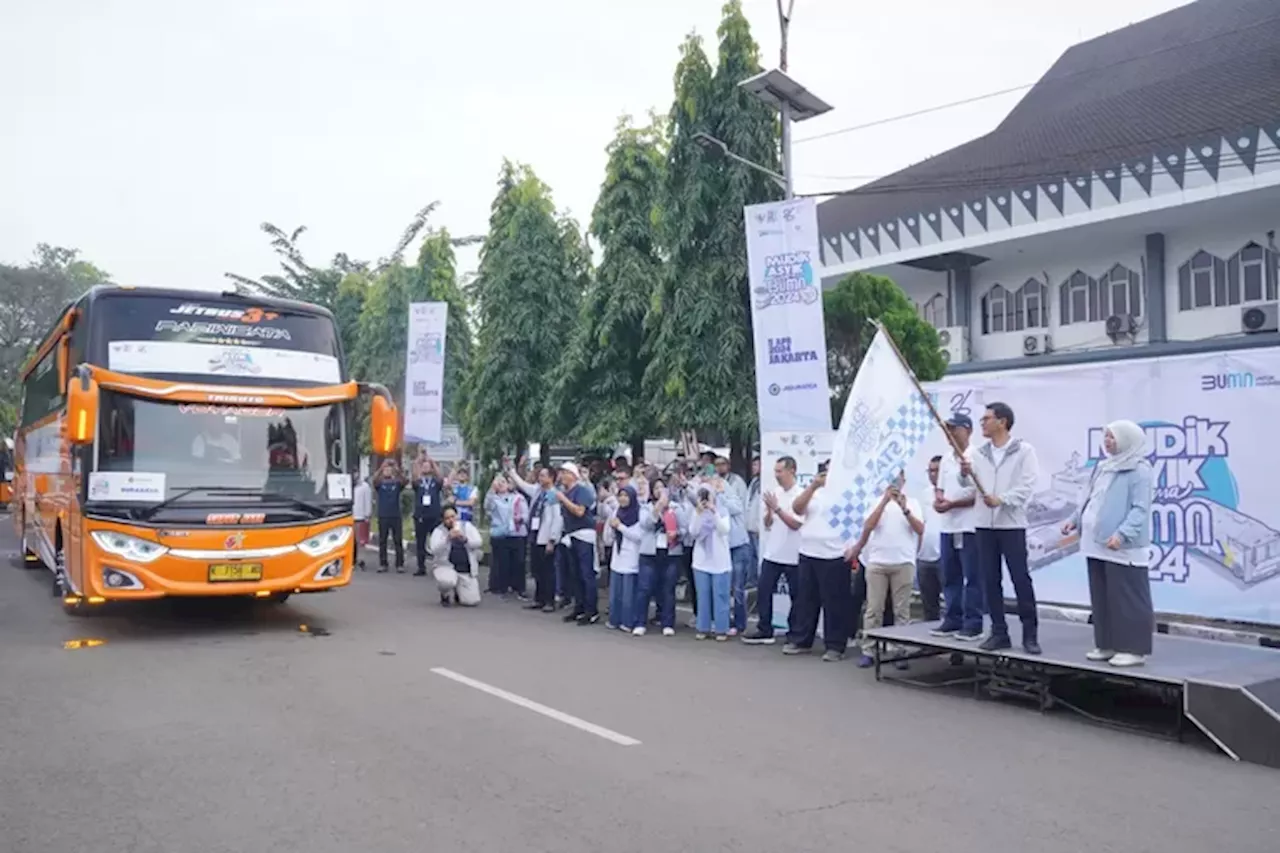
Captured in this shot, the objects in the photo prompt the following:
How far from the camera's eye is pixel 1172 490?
35.9 feet

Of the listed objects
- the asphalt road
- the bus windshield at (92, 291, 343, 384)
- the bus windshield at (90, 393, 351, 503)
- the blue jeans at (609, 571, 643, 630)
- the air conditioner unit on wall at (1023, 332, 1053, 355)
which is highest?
the air conditioner unit on wall at (1023, 332, 1053, 355)

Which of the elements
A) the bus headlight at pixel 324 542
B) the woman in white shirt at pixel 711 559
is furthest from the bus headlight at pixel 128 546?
the woman in white shirt at pixel 711 559

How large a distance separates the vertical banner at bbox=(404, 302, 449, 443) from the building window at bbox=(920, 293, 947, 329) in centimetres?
1662

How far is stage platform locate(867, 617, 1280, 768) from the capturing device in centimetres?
710

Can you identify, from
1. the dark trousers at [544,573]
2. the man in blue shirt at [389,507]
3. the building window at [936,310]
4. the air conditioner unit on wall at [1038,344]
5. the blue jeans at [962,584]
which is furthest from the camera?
the building window at [936,310]

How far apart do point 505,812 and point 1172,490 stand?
25.8 feet

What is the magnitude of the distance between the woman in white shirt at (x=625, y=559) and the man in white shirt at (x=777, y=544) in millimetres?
1496

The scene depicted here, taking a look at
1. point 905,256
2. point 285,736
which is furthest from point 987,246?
point 285,736

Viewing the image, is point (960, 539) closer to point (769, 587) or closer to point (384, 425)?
point (769, 587)

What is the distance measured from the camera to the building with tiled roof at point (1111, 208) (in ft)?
80.8

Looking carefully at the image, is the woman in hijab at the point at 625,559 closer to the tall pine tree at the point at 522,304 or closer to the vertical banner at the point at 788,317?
the vertical banner at the point at 788,317

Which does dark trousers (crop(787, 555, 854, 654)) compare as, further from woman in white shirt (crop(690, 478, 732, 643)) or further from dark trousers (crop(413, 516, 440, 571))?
dark trousers (crop(413, 516, 440, 571))

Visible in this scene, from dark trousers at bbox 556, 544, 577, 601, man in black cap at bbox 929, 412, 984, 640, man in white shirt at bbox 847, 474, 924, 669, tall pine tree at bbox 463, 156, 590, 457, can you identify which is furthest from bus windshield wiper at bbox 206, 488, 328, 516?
tall pine tree at bbox 463, 156, 590, 457

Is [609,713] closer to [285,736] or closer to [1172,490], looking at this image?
[285,736]
